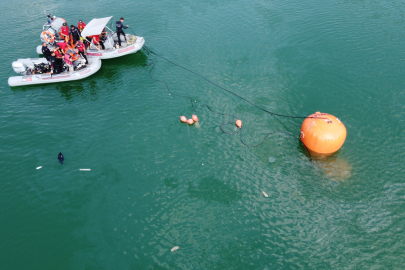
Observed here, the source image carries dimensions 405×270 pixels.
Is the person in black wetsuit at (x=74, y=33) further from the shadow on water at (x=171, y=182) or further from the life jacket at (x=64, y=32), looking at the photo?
the shadow on water at (x=171, y=182)

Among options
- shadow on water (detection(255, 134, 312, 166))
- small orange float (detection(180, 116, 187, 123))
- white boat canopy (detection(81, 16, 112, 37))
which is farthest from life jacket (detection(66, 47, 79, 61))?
shadow on water (detection(255, 134, 312, 166))

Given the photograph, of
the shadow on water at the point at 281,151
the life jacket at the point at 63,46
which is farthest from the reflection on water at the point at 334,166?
the life jacket at the point at 63,46

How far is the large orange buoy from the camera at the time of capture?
13.8 m

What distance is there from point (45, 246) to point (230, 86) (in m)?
14.7

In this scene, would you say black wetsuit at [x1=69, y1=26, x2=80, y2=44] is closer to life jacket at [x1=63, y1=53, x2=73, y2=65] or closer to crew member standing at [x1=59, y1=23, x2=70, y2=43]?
crew member standing at [x1=59, y1=23, x2=70, y2=43]

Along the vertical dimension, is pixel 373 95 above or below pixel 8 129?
above

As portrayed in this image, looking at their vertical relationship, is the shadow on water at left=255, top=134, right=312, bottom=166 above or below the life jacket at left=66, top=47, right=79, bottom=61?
below

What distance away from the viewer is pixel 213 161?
15.0m

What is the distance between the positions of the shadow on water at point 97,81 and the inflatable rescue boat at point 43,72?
15.4 inches

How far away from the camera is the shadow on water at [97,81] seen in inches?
808

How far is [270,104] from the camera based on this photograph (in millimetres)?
18125

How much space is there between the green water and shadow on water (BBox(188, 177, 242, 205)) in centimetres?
6

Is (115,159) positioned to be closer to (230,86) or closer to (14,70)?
(230,86)

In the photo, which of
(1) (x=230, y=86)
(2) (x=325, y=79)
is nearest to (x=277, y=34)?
(2) (x=325, y=79)
